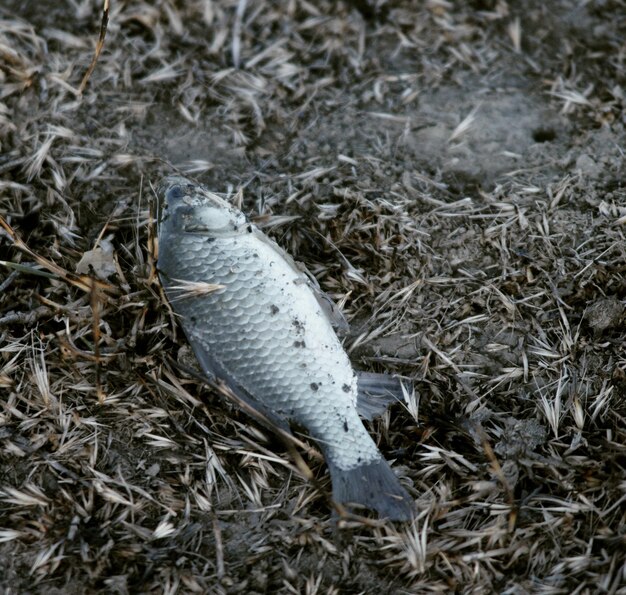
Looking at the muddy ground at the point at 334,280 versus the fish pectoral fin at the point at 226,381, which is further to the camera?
the fish pectoral fin at the point at 226,381

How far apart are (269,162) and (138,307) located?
1.18 metres

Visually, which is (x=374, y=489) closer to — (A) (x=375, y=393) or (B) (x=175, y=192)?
(A) (x=375, y=393)

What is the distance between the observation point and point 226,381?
3184mm

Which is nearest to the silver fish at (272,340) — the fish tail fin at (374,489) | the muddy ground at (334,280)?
the fish tail fin at (374,489)

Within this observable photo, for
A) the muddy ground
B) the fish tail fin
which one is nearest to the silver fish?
the fish tail fin

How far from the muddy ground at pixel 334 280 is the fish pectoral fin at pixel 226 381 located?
161mm

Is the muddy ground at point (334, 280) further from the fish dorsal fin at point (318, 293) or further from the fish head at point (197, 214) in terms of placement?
the fish head at point (197, 214)

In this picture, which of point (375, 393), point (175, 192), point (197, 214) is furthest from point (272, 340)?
point (175, 192)

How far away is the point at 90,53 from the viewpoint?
4102 mm

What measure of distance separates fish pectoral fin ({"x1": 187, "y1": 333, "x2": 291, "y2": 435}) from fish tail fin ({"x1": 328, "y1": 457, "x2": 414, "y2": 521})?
34 cm

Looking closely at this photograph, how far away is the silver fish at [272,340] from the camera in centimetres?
309

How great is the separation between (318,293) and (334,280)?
11.4 inches

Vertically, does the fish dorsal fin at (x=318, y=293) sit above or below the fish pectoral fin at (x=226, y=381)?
above

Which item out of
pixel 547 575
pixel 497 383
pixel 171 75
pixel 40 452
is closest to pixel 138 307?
pixel 40 452
